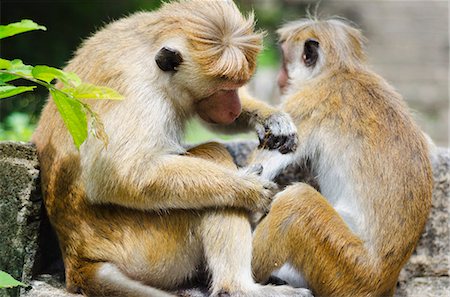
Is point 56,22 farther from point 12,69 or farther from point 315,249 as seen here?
point 315,249

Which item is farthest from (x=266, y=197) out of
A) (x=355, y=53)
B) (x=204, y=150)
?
(x=355, y=53)

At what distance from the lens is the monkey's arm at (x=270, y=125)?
654 centimetres

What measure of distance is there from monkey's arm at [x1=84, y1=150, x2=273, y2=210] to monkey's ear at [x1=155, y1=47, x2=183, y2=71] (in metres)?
0.70

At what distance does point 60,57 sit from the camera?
1484cm

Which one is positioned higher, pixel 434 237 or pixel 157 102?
pixel 157 102

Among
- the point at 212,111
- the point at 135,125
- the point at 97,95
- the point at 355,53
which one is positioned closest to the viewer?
the point at 97,95

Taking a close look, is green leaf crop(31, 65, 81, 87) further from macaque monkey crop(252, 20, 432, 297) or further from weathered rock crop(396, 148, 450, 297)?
weathered rock crop(396, 148, 450, 297)

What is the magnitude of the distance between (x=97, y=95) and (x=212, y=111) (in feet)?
4.15

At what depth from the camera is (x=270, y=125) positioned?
6586mm

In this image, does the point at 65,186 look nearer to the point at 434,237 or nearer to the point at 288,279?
the point at 288,279

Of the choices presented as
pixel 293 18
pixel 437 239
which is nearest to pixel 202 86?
pixel 437 239

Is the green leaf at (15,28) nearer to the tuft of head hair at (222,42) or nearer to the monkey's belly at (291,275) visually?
the tuft of head hair at (222,42)

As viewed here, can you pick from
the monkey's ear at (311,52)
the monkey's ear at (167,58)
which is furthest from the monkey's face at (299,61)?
the monkey's ear at (167,58)

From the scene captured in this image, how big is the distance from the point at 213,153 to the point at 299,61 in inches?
69.0
